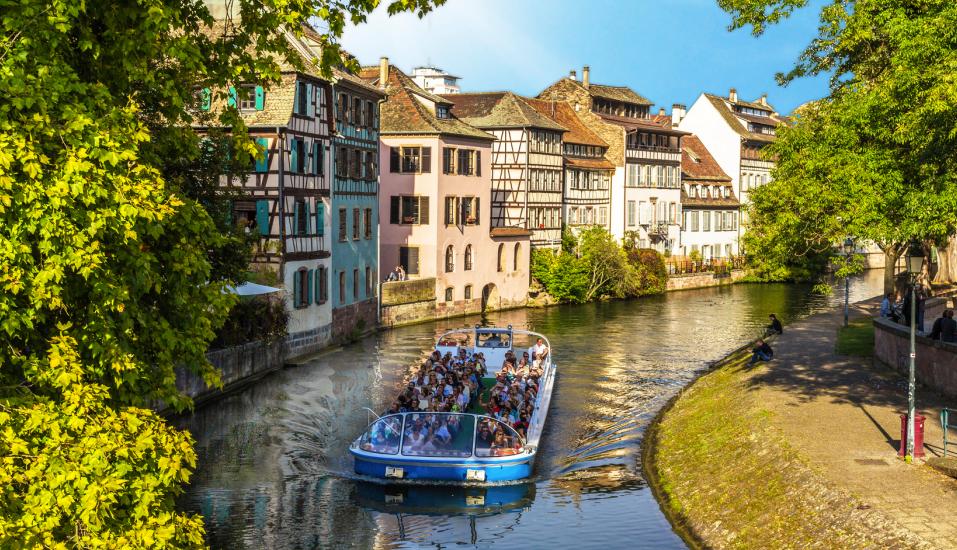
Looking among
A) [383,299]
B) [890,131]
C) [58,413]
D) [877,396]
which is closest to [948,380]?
[877,396]

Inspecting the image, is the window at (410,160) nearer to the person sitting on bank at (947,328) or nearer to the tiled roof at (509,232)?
the tiled roof at (509,232)

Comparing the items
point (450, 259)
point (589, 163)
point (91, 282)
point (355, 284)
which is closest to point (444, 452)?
point (91, 282)

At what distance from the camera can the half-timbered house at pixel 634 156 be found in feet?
247

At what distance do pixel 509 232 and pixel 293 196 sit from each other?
21.1m

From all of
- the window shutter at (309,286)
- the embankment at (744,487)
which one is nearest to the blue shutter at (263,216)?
the window shutter at (309,286)

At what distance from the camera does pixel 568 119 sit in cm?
7450

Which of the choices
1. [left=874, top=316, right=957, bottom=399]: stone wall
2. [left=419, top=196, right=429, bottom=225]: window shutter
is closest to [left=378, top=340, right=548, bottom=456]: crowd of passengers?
[left=874, top=316, right=957, bottom=399]: stone wall

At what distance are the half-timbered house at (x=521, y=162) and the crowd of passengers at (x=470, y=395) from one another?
28.4 meters

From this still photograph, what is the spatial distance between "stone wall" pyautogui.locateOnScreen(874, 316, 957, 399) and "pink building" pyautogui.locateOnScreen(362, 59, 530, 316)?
26147mm

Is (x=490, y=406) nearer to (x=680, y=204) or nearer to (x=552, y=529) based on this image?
(x=552, y=529)

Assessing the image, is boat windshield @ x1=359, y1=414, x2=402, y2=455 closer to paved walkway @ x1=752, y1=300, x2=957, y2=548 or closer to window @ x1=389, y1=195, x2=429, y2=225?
paved walkway @ x1=752, y1=300, x2=957, y2=548

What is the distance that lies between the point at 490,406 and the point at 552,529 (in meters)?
7.16

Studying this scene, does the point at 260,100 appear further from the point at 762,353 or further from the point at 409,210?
the point at 762,353

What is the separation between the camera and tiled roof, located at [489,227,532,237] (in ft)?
189
